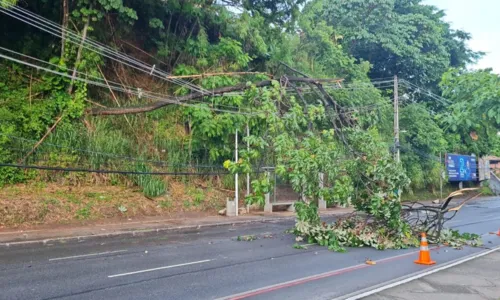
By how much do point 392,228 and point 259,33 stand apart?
12.2 m

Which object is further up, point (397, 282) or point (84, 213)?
point (84, 213)

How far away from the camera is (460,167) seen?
139 feet

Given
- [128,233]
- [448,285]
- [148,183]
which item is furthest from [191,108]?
[448,285]

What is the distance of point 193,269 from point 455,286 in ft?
16.3

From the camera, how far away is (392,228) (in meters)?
12.4

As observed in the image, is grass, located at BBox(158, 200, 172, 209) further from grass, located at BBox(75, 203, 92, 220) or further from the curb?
grass, located at BBox(75, 203, 92, 220)

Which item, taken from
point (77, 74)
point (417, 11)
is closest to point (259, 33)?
point (77, 74)

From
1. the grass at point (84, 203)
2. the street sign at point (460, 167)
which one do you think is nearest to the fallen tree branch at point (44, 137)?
the grass at point (84, 203)

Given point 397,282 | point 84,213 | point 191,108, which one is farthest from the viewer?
point 191,108

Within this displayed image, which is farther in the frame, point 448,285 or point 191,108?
point 191,108

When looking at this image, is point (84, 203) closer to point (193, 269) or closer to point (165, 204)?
point (165, 204)

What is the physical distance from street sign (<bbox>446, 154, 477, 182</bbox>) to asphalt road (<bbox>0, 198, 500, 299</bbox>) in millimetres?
29065

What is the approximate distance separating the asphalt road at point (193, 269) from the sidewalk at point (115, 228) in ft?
2.62

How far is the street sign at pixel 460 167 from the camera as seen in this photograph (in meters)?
40.8
